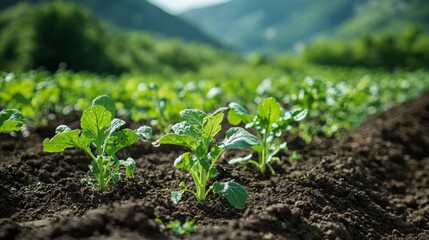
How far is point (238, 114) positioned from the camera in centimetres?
322

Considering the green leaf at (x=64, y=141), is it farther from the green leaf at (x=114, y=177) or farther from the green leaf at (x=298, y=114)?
the green leaf at (x=298, y=114)

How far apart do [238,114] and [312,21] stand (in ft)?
507

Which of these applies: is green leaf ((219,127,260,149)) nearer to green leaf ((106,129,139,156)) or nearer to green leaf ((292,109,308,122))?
green leaf ((106,129,139,156))

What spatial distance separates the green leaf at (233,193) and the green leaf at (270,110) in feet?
2.71

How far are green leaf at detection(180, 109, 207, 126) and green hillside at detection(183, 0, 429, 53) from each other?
8214cm

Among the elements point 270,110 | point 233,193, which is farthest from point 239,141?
point 270,110

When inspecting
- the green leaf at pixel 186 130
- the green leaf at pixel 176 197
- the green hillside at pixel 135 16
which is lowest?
the green leaf at pixel 176 197

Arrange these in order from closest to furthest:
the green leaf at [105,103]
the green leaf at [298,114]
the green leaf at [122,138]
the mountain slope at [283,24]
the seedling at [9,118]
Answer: the green leaf at [122,138] → the green leaf at [105,103] → the seedling at [9,118] → the green leaf at [298,114] → the mountain slope at [283,24]

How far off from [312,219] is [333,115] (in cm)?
260

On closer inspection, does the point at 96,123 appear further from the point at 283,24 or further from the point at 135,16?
the point at 283,24

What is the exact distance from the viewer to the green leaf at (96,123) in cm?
245

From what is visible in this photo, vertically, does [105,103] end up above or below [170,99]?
above

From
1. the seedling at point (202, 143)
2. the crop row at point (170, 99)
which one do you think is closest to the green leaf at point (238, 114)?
the seedling at point (202, 143)

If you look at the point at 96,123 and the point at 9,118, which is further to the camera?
the point at 9,118
